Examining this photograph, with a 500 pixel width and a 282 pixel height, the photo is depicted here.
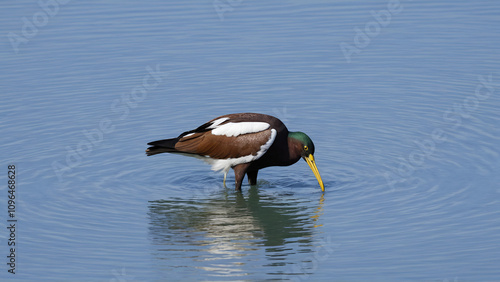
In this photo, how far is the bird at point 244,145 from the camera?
15.6 metres

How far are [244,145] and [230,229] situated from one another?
192 cm

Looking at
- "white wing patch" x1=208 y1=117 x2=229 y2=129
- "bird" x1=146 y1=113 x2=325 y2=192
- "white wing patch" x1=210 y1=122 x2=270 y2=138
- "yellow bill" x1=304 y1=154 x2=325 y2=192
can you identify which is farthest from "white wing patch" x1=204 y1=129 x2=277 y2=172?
"yellow bill" x1=304 y1=154 x2=325 y2=192

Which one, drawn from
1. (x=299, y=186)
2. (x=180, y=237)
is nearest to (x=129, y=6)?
(x=299, y=186)

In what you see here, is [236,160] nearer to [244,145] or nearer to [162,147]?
[244,145]

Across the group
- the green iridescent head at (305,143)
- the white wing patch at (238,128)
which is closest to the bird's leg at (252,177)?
the white wing patch at (238,128)

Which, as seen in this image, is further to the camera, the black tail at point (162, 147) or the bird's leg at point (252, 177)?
the bird's leg at point (252, 177)

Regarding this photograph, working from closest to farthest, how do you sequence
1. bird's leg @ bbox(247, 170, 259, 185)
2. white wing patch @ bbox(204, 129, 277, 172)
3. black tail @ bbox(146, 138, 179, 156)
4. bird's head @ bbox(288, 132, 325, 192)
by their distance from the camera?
white wing patch @ bbox(204, 129, 277, 172) < bird's head @ bbox(288, 132, 325, 192) < black tail @ bbox(146, 138, 179, 156) < bird's leg @ bbox(247, 170, 259, 185)

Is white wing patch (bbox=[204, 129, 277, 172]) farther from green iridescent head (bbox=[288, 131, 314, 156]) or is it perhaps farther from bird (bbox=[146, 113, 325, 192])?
green iridescent head (bbox=[288, 131, 314, 156])

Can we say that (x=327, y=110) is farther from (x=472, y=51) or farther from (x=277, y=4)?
(x=277, y=4)

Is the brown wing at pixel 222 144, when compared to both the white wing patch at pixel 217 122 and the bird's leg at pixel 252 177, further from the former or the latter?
the bird's leg at pixel 252 177

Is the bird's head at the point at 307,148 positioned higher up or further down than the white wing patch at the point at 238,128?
further down

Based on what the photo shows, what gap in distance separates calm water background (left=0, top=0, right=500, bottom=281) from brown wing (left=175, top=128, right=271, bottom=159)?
1.99 ft

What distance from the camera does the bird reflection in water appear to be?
12883mm

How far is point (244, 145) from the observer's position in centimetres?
1570
